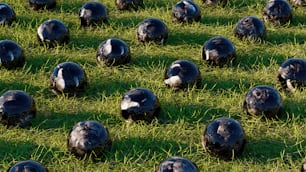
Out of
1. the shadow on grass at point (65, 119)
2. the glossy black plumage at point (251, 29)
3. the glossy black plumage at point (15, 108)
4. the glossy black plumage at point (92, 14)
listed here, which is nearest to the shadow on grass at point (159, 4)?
the glossy black plumage at point (92, 14)

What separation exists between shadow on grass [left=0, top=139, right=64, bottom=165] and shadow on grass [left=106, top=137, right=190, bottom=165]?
0.43 metres

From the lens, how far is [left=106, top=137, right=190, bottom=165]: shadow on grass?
14.1 feet

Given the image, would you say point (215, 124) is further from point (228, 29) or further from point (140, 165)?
point (228, 29)

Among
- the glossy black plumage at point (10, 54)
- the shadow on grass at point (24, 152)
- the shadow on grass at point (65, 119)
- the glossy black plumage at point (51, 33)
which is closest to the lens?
the shadow on grass at point (24, 152)

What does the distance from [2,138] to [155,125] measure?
1154 mm

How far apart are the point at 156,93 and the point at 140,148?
2.57 feet

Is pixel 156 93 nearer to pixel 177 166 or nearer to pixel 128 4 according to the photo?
pixel 177 166

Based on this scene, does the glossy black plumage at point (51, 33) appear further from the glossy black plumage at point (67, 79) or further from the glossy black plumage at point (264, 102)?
the glossy black plumage at point (264, 102)

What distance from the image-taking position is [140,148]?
4.40m

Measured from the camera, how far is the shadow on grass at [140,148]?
4.30 metres

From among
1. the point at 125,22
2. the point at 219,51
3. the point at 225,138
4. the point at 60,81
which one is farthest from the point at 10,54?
the point at 225,138

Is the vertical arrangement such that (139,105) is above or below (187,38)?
below

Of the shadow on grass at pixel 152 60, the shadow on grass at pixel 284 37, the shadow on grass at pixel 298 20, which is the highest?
the shadow on grass at pixel 298 20

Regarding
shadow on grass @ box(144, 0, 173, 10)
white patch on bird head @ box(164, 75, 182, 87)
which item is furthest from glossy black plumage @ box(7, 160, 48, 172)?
shadow on grass @ box(144, 0, 173, 10)
